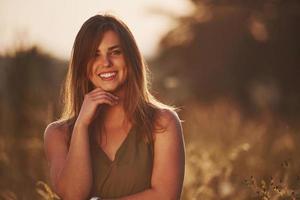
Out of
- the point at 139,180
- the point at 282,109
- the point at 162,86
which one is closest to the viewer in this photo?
the point at 139,180

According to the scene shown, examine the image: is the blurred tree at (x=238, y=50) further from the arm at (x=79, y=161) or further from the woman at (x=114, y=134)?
the arm at (x=79, y=161)

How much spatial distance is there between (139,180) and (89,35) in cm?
71

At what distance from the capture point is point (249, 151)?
6684 millimetres

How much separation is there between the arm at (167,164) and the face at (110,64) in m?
0.27

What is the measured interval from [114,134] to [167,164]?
36 centimetres

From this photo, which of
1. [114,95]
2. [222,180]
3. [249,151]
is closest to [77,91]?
[114,95]

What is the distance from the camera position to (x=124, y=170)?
13.1 ft

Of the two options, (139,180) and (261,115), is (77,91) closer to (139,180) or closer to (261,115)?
(139,180)

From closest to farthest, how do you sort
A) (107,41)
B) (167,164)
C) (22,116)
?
1. (167,164)
2. (107,41)
3. (22,116)

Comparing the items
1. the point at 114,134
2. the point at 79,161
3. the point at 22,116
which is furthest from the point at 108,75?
the point at 22,116

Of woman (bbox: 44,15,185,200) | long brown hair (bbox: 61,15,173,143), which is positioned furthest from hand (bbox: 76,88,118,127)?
long brown hair (bbox: 61,15,173,143)

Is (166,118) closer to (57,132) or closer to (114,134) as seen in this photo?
(114,134)

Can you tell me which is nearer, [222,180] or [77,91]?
[77,91]

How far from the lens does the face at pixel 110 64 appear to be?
398 cm
